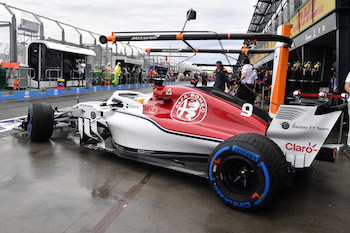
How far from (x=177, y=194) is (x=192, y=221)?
64 cm

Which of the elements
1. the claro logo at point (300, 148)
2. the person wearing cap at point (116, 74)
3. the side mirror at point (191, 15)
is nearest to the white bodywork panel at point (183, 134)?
the claro logo at point (300, 148)

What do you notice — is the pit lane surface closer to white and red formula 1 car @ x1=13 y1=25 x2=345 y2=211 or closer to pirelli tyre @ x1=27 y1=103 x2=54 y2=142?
white and red formula 1 car @ x1=13 y1=25 x2=345 y2=211

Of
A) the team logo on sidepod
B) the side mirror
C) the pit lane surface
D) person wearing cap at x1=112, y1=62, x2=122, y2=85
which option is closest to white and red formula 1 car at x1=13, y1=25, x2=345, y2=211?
the team logo on sidepod

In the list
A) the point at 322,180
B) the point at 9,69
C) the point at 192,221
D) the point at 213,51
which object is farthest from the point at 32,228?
the point at 9,69

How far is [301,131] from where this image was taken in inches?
122

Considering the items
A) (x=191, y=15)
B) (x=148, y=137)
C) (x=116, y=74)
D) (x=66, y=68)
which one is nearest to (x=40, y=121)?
(x=148, y=137)

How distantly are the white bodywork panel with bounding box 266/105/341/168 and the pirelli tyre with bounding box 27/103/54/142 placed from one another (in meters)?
3.99

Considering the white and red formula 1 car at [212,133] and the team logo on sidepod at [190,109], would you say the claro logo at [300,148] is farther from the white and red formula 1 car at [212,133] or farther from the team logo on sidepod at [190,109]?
the team logo on sidepod at [190,109]

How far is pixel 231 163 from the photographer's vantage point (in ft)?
10.00

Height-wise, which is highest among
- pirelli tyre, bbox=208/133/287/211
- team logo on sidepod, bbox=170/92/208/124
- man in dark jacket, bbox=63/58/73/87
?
man in dark jacket, bbox=63/58/73/87

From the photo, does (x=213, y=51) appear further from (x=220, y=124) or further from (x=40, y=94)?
(x=40, y=94)

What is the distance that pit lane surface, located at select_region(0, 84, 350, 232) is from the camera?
2664 millimetres

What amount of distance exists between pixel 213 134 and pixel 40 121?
3.35 m

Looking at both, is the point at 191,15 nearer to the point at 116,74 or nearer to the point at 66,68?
the point at 66,68
